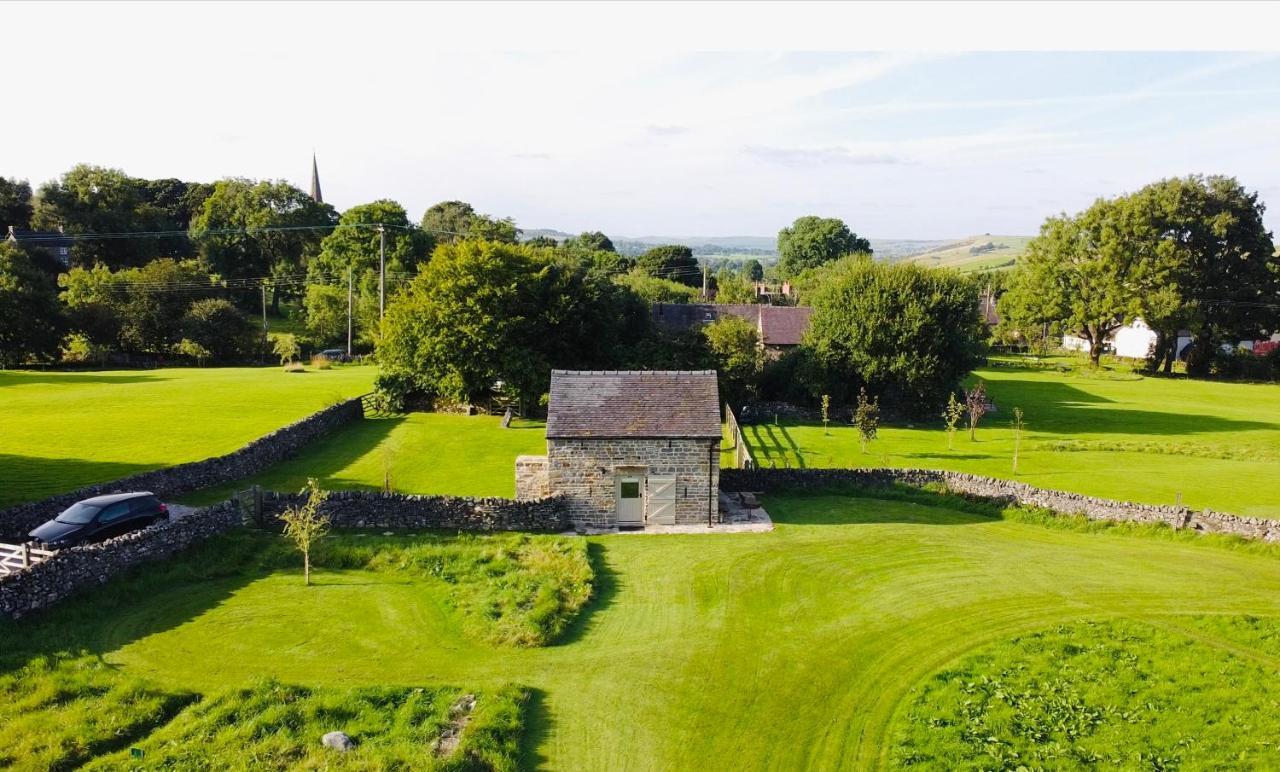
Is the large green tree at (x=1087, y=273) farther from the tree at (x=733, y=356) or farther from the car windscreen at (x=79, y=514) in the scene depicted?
the car windscreen at (x=79, y=514)

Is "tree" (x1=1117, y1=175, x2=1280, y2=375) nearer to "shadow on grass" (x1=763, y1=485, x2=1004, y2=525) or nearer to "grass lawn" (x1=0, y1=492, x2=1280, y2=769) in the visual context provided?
"shadow on grass" (x1=763, y1=485, x2=1004, y2=525)

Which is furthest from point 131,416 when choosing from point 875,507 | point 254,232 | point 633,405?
point 254,232

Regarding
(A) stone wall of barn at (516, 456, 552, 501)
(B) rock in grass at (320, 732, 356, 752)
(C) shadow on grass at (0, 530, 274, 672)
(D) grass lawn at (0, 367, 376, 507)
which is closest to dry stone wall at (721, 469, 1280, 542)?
(A) stone wall of barn at (516, 456, 552, 501)

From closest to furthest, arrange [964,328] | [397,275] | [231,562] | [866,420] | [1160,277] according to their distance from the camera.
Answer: [231,562] < [866,420] < [964,328] < [1160,277] < [397,275]

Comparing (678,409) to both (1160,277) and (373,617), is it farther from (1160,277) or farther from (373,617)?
(1160,277)

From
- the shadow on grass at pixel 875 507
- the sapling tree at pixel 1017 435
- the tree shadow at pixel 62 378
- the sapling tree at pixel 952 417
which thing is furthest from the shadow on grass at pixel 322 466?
the sapling tree at pixel 952 417

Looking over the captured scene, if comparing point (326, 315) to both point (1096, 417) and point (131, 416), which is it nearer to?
point (131, 416)

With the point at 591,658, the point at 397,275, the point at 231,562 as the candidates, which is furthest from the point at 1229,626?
the point at 397,275
